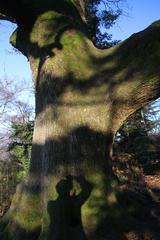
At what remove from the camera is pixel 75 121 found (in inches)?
260

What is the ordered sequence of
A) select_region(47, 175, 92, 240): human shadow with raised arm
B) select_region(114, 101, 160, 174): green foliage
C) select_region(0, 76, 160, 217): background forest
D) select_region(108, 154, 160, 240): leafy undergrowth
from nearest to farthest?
select_region(47, 175, 92, 240): human shadow with raised arm, select_region(108, 154, 160, 240): leafy undergrowth, select_region(0, 76, 160, 217): background forest, select_region(114, 101, 160, 174): green foliage

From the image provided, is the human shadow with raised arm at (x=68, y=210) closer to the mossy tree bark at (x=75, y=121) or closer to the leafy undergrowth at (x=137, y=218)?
the mossy tree bark at (x=75, y=121)

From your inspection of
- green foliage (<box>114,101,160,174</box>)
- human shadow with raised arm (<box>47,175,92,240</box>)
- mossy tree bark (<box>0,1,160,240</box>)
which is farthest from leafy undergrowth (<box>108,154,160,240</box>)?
green foliage (<box>114,101,160,174</box>)

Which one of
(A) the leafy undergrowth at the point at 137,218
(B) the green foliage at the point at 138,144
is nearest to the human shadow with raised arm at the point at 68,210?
(A) the leafy undergrowth at the point at 137,218

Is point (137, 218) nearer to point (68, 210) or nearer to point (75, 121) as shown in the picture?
point (68, 210)

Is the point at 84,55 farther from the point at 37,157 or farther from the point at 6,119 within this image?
the point at 6,119

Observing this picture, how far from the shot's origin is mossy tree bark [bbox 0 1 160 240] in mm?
6215

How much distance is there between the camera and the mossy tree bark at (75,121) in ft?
20.4

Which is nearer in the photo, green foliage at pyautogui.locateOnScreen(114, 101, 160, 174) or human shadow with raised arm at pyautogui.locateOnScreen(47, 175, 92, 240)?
human shadow with raised arm at pyautogui.locateOnScreen(47, 175, 92, 240)

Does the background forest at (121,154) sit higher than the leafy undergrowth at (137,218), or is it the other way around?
the background forest at (121,154)

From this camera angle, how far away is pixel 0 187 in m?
11.4

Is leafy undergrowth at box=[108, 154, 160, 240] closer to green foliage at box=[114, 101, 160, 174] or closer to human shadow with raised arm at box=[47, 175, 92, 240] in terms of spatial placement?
human shadow with raised arm at box=[47, 175, 92, 240]

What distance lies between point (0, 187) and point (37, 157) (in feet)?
16.0

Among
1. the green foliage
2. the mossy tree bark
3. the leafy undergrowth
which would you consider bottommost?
the leafy undergrowth
